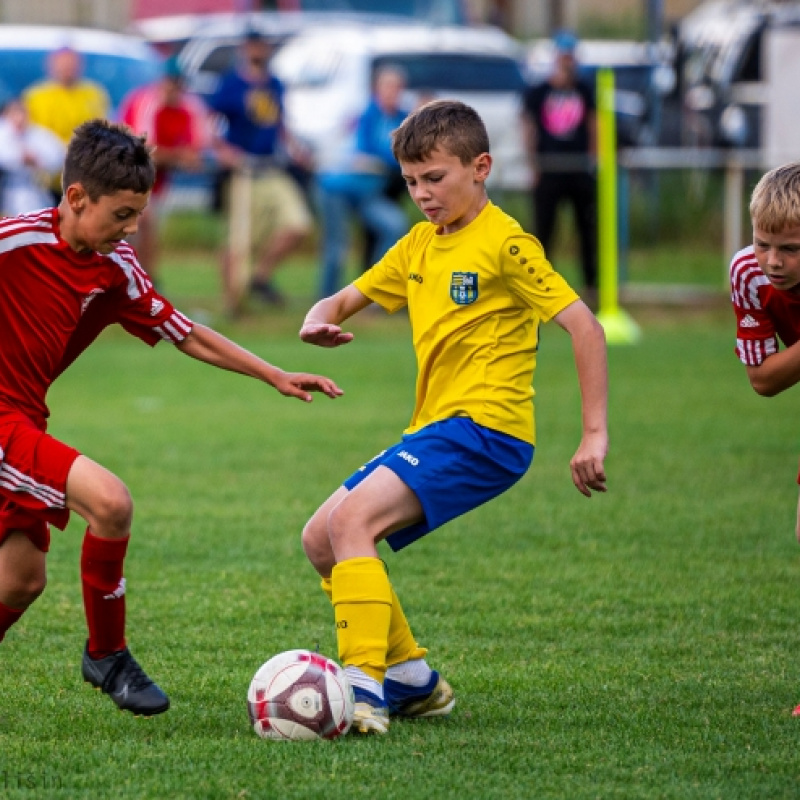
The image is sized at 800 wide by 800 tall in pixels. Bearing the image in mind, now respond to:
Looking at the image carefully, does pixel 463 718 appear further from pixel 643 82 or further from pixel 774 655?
pixel 643 82

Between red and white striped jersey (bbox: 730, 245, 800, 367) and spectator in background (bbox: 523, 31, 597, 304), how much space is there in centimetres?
1006

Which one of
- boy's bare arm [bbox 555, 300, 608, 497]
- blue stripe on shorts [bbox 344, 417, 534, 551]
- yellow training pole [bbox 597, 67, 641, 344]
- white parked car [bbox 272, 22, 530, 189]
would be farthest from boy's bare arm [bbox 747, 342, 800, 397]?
white parked car [bbox 272, 22, 530, 189]

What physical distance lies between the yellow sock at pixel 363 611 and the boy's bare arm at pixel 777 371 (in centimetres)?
117

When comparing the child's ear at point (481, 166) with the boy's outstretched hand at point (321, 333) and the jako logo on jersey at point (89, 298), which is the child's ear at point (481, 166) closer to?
the boy's outstretched hand at point (321, 333)

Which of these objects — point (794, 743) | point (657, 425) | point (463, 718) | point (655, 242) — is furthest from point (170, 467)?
point (655, 242)

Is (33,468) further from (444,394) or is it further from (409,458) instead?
(444,394)

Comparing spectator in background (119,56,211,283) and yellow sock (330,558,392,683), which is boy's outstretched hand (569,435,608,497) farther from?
spectator in background (119,56,211,283)

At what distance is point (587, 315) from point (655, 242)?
13.4 meters

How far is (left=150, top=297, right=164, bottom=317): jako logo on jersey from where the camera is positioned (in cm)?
432

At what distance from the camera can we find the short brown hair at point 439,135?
4191 millimetres

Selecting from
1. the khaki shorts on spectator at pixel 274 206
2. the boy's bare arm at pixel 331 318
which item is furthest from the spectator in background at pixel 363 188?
the boy's bare arm at pixel 331 318

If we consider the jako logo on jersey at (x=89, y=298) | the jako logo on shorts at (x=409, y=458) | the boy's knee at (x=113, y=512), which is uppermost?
the jako logo on jersey at (x=89, y=298)

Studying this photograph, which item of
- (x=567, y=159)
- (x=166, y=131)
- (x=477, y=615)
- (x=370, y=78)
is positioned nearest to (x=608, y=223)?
(x=567, y=159)

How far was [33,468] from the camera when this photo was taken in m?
3.89
